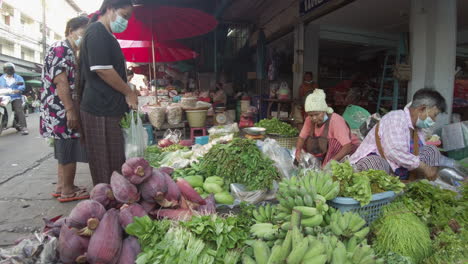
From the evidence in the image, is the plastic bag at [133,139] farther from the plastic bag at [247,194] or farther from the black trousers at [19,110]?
the black trousers at [19,110]

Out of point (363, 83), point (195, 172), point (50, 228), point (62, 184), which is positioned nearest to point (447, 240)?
point (195, 172)

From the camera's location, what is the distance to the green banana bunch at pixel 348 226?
166 cm

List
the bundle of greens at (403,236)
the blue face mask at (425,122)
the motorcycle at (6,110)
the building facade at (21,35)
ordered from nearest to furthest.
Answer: the bundle of greens at (403,236)
the blue face mask at (425,122)
the motorcycle at (6,110)
the building facade at (21,35)

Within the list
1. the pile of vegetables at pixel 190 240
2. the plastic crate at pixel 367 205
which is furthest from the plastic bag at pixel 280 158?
the pile of vegetables at pixel 190 240

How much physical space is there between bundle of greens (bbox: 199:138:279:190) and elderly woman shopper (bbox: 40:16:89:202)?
159 cm

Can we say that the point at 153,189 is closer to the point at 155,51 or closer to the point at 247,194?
the point at 247,194

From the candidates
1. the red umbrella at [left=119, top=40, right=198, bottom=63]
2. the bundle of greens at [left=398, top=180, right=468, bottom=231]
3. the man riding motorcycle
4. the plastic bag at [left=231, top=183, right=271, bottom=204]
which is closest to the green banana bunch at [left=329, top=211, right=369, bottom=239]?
the bundle of greens at [left=398, top=180, right=468, bottom=231]

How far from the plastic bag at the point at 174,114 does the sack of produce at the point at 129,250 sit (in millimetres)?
3818

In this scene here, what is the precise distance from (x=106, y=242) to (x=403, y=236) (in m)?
1.74

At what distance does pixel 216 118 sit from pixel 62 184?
139 inches

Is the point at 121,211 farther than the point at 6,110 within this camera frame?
No

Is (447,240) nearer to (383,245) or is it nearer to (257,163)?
(383,245)

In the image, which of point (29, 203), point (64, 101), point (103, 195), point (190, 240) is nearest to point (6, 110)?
point (29, 203)

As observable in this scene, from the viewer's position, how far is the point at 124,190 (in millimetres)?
1831
